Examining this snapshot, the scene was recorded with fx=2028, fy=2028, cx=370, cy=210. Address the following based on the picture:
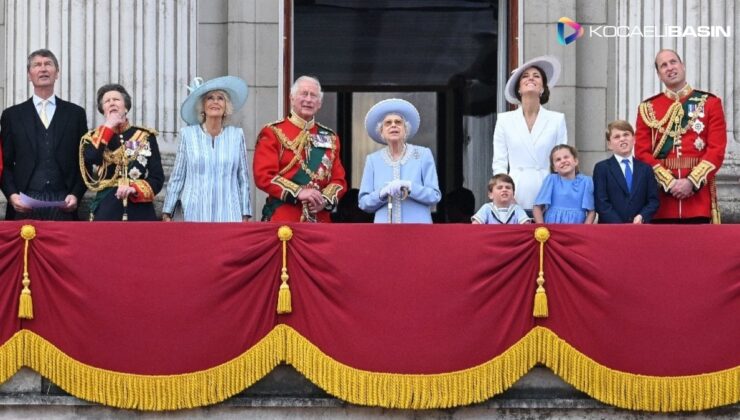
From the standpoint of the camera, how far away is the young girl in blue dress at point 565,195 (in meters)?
13.8

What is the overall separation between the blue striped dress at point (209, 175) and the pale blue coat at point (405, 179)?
917 mm

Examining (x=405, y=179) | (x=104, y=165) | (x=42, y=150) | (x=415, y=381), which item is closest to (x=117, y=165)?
(x=104, y=165)

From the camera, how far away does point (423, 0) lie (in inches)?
675

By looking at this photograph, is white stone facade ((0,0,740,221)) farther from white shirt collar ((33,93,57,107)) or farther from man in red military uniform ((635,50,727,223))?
man in red military uniform ((635,50,727,223))

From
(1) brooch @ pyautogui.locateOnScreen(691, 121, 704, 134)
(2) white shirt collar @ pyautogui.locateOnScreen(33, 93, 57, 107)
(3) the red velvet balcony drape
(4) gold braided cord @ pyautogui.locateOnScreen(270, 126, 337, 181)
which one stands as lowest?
(3) the red velvet balcony drape

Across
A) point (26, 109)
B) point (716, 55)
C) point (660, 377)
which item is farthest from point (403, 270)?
point (716, 55)

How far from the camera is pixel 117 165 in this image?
548 inches

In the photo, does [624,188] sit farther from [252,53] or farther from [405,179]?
[252,53]

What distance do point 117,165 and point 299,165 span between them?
1248 millimetres

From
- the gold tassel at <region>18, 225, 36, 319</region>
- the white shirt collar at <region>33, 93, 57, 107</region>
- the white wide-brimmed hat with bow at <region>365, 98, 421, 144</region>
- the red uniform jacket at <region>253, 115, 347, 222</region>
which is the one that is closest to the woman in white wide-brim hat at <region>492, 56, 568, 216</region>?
the white wide-brimmed hat with bow at <region>365, 98, 421, 144</region>

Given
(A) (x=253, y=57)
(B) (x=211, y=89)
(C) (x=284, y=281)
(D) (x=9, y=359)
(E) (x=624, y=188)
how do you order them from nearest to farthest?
1. (D) (x=9, y=359)
2. (C) (x=284, y=281)
3. (E) (x=624, y=188)
4. (B) (x=211, y=89)
5. (A) (x=253, y=57)

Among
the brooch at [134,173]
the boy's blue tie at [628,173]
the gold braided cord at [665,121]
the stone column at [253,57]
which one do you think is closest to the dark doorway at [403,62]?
the stone column at [253,57]

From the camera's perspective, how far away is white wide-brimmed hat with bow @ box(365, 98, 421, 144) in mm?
13844

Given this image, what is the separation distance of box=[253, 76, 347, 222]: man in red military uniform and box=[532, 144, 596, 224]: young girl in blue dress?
139cm
